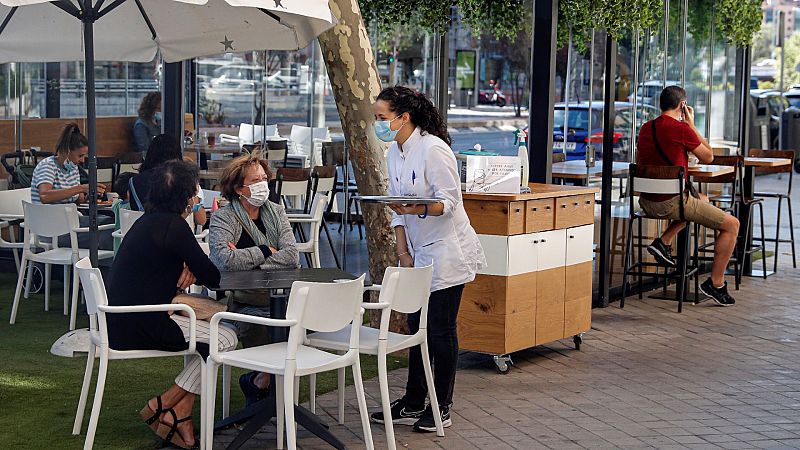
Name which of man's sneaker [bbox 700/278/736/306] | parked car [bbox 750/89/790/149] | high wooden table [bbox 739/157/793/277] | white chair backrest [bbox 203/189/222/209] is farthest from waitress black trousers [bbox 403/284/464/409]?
parked car [bbox 750/89/790/149]

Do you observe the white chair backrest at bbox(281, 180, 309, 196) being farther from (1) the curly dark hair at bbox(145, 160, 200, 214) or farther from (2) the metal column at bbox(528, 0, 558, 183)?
(1) the curly dark hair at bbox(145, 160, 200, 214)

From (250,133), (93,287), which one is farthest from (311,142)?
(93,287)

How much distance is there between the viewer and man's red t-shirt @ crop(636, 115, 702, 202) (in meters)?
9.78

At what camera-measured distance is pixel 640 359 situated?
26.0ft

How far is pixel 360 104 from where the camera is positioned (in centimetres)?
Result: 750

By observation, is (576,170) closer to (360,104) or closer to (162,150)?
(360,104)

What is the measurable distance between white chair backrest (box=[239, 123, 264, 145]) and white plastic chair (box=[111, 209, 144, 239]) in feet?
6.90

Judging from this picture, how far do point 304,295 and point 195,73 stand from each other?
6.20m

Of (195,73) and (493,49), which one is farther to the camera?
(195,73)

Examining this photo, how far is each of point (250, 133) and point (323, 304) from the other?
17.8 ft

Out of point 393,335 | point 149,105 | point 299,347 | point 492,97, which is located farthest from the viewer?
point 149,105

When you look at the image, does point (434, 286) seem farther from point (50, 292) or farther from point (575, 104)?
point (50, 292)

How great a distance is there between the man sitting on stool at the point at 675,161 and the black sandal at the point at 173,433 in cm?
549

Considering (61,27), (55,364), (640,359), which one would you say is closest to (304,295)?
(55,364)
